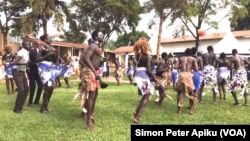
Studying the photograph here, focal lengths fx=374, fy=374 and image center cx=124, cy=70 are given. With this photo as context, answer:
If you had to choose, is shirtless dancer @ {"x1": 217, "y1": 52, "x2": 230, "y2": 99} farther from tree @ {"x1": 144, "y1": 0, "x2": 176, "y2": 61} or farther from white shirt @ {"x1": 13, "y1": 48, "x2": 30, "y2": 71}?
tree @ {"x1": 144, "y1": 0, "x2": 176, "y2": 61}

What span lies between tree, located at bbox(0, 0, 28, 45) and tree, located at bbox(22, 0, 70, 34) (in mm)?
4358

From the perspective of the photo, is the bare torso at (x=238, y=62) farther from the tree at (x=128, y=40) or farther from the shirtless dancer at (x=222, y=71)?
the tree at (x=128, y=40)

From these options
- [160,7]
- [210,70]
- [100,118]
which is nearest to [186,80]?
[210,70]

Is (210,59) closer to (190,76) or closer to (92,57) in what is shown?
(190,76)

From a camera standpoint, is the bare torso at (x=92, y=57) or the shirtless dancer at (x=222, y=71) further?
the shirtless dancer at (x=222, y=71)

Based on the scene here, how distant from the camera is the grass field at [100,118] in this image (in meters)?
7.45

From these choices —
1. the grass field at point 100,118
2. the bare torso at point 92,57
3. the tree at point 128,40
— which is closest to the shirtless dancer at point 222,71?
the grass field at point 100,118

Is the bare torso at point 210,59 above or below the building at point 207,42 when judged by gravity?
below

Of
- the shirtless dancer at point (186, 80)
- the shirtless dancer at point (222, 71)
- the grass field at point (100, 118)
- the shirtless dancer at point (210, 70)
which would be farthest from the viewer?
the shirtless dancer at point (222, 71)

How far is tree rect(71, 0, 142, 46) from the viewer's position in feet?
118

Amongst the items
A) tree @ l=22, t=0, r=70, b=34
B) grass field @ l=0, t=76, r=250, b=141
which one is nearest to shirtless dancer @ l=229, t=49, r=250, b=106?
grass field @ l=0, t=76, r=250, b=141

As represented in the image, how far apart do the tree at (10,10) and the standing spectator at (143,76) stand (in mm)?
27164

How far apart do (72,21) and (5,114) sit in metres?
27.2

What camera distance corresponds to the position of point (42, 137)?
7254 millimetres
